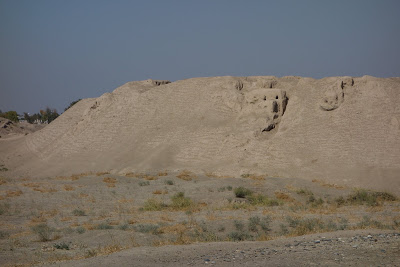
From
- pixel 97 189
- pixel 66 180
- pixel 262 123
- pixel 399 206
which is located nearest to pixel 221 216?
pixel 399 206

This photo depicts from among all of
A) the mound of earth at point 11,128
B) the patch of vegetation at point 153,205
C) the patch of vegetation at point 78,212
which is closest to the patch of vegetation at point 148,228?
the patch of vegetation at point 78,212

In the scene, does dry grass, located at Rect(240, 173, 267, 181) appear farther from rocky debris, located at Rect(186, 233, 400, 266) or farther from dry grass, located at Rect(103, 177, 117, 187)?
rocky debris, located at Rect(186, 233, 400, 266)

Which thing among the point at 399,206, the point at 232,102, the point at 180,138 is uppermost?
the point at 232,102

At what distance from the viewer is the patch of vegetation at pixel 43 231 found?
12656 mm

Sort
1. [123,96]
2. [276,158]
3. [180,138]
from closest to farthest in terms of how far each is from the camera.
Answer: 1. [276,158]
2. [180,138]
3. [123,96]

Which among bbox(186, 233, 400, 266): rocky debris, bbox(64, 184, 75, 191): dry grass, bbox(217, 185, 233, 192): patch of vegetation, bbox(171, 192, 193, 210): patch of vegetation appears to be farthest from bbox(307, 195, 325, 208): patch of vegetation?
Result: bbox(64, 184, 75, 191): dry grass

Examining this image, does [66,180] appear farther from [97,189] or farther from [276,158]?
[276,158]

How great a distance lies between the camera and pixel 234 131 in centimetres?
3303

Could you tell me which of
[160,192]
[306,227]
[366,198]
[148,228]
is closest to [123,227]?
[148,228]

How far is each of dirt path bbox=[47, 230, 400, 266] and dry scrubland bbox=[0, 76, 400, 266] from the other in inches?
1.5

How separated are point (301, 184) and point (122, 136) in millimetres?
18030

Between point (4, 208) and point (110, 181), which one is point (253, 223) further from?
point (110, 181)

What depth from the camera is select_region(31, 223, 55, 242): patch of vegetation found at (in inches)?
498

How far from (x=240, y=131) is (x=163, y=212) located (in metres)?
16.0
